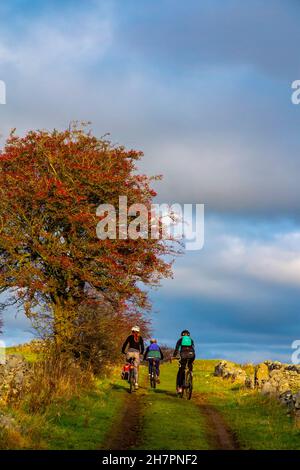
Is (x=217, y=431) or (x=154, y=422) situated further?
(x=154, y=422)

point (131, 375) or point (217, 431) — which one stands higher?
point (131, 375)

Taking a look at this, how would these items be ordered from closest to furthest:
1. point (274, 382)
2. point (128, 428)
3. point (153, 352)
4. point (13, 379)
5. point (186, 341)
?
point (128, 428)
point (13, 379)
point (186, 341)
point (274, 382)
point (153, 352)

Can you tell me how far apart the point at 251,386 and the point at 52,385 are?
478 inches

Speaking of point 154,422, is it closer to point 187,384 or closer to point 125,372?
point 187,384

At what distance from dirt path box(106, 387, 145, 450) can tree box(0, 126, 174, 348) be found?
6758 mm

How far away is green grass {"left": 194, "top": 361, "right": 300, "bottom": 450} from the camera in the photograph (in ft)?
59.8

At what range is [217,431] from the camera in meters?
19.9

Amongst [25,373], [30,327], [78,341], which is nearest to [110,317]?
[78,341]

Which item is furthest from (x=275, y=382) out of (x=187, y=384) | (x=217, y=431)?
(x=217, y=431)

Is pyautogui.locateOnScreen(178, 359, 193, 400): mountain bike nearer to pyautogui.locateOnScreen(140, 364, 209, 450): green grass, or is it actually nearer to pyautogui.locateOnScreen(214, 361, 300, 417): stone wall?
pyautogui.locateOnScreen(140, 364, 209, 450): green grass

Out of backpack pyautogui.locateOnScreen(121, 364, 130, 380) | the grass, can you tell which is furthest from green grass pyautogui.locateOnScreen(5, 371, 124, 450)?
backpack pyautogui.locateOnScreen(121, 364, 130, 380)

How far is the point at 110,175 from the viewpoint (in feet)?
102

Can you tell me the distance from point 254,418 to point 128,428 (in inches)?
204

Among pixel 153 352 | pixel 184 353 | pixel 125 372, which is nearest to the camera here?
pixel 184 353
